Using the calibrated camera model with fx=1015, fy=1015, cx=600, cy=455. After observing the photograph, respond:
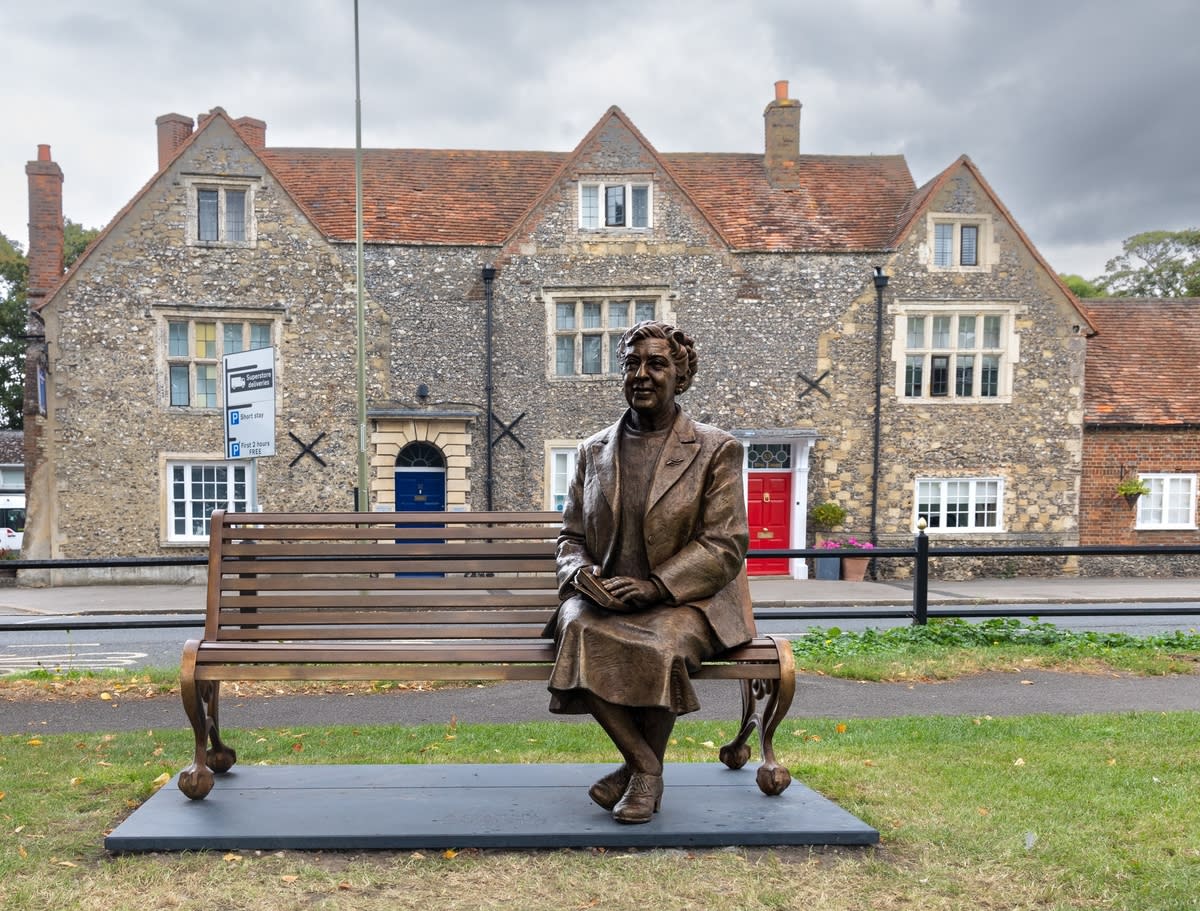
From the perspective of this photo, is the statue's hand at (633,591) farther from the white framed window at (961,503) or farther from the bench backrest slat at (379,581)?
the white framed window at (961,503)

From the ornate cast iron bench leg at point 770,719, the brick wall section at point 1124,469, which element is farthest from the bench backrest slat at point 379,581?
the brick wall section at point 1124,469

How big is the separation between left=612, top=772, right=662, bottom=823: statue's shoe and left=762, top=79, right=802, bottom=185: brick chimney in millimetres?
20893

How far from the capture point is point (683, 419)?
4.49m

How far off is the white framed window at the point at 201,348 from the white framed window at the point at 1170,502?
61.8ft

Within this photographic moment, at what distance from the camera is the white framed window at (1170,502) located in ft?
72.0

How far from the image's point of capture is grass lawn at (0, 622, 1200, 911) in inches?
136

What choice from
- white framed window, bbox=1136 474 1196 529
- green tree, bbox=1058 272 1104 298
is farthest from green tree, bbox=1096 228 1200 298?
white framed window, bbox=1136 474 1196 529

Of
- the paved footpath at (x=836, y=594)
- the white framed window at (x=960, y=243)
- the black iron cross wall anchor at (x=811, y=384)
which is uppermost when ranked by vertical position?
the white framed window at (x=960, y=243)

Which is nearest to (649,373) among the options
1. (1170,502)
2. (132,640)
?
(132,640)

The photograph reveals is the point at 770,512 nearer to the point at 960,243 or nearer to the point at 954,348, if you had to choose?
the point at 954,348

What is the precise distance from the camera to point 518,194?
74.1 ft

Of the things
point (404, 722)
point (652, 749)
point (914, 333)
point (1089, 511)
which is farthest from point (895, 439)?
point (652, 749)

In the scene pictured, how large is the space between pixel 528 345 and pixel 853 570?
8.08 m

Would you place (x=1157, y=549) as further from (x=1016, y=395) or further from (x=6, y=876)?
(x=1016, y=395)
